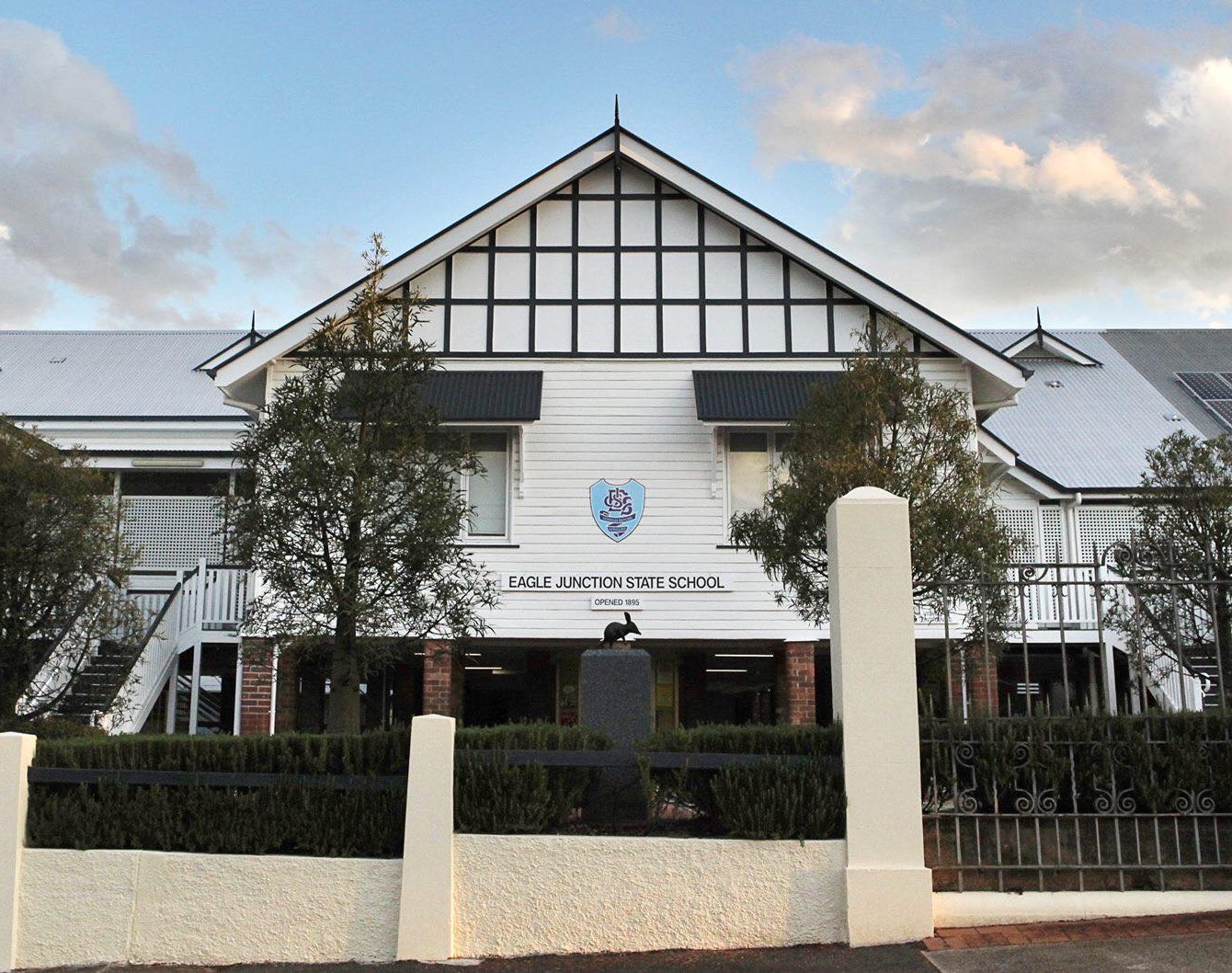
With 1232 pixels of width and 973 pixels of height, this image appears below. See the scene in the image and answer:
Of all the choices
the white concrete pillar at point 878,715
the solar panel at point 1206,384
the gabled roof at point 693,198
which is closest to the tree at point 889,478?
the gabled roof at point 693,198

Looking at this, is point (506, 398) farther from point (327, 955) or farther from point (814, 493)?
point (327, 955)

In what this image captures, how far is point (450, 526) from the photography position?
1230 centimetres

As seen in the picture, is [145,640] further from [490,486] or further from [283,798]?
[283,798]

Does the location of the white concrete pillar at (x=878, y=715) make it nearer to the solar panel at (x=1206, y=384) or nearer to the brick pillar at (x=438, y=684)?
the brick pillar at (x=438, y=684)

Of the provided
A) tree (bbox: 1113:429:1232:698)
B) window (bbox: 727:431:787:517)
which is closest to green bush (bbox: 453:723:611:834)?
tree (bbox: 1113:429:1232:698)

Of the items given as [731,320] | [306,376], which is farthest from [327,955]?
[731,320]

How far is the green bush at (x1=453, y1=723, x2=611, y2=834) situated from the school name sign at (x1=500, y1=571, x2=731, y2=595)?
8565mm

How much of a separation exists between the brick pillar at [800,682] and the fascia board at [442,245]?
6.80 m

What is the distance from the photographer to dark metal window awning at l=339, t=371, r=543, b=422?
693 inches

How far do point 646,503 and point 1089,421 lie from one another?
9424mm

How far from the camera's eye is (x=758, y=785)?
360 inches

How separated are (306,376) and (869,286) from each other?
27.0ft

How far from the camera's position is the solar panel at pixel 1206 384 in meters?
25.5

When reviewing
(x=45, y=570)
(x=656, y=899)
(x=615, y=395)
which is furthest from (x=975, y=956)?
(x=45, y=570)
